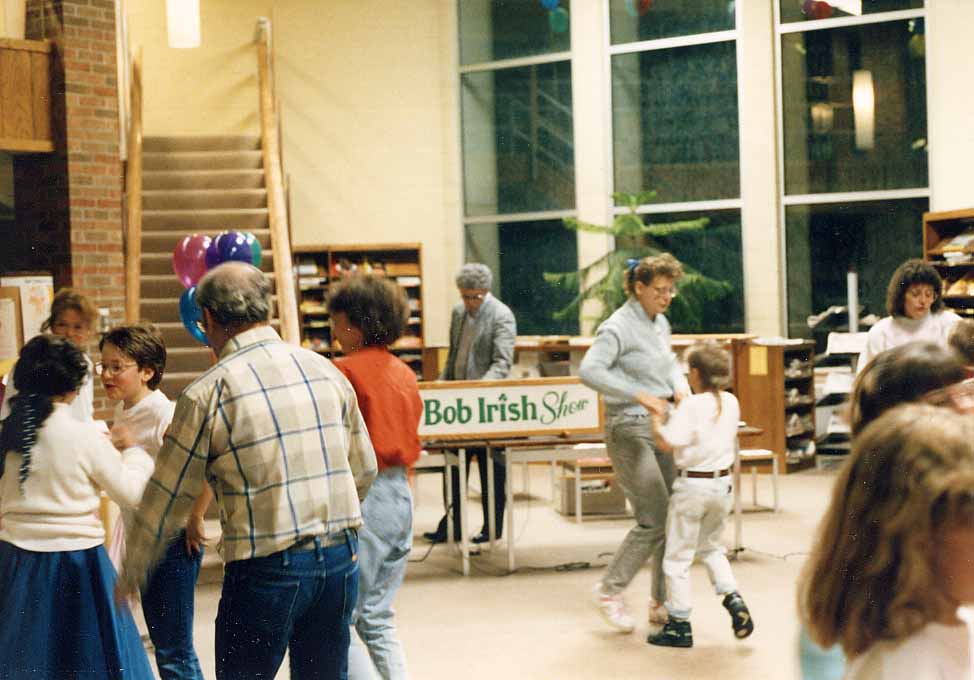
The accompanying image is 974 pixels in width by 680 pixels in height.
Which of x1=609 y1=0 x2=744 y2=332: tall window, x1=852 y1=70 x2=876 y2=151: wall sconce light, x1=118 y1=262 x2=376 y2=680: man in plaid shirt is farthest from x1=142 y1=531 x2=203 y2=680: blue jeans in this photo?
x1=852 y1=70 x2=876 y2=151: wall sconce light

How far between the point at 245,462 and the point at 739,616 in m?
3.05

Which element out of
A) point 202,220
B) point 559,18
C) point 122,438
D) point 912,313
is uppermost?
point 559,18

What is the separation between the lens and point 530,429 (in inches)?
266

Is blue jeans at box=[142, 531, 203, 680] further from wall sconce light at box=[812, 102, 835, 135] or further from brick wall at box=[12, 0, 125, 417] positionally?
wall sconce light at box=[812, 102, 835, 135]

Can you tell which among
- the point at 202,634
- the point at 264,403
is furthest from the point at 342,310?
the point at 202,634

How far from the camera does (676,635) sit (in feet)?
17.1

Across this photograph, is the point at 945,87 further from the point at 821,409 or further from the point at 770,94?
the point at 821,409

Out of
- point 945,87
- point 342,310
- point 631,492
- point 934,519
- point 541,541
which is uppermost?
point 945,87

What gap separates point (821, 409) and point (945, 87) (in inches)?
129

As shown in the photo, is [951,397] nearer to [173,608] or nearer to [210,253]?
[173,608]

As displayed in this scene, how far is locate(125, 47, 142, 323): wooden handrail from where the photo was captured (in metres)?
8.95

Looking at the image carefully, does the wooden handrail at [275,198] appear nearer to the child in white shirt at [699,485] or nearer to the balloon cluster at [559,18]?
the balloon cluster at [559,18]

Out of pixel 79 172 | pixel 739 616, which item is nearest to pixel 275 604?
pixel 739 616

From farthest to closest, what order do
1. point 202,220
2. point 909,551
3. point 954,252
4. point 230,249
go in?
point 202,220, point 954,252, point 230,249, point 909,551
